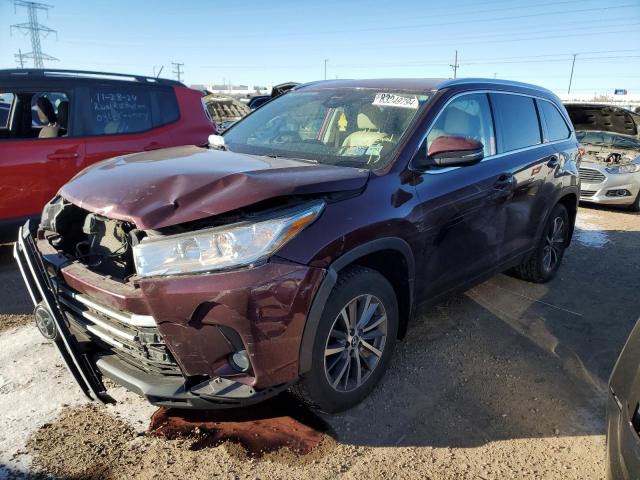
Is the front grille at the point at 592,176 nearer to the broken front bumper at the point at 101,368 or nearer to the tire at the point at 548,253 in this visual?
the tire at the point at 548,253

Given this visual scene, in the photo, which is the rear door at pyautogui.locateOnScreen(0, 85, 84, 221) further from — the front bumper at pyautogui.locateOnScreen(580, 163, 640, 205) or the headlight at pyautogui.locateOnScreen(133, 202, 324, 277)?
the front bumper at pyautogui.locateOnScreen(580, 163, 640, 205)

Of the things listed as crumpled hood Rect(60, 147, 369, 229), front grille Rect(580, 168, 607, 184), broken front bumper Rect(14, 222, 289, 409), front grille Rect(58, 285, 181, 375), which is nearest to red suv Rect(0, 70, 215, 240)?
crumpled hood Rect(60, 147, 369, 229)

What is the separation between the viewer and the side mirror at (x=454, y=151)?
2822mm

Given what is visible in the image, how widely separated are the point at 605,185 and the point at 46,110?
8824 millimetres

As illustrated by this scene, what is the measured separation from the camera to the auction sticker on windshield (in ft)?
10.2

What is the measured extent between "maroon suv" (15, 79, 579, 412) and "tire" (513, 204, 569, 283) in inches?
40.1

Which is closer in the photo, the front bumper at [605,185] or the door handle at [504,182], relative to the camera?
the door handle at [504,182]

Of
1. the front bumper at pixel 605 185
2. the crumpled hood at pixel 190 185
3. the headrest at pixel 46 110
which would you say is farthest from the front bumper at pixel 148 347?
the front bumper at pixel 605 185

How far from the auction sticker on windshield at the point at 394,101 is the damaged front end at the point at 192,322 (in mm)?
1275

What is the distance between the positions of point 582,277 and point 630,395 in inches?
152

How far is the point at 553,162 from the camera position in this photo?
4363 mm

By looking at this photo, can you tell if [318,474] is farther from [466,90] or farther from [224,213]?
[466,90]

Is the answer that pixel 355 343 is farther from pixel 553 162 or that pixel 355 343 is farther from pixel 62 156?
pixel 62 156

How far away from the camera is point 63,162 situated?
5039mm
